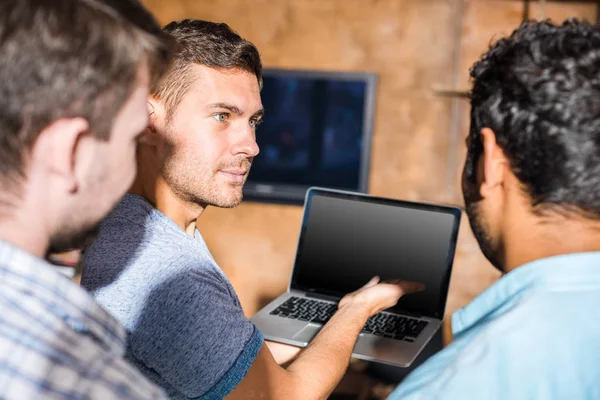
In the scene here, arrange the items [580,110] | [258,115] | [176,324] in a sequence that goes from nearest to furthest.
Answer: [580,110]
[176,324]
[258,115]

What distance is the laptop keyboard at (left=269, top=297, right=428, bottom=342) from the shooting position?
59.1 inches

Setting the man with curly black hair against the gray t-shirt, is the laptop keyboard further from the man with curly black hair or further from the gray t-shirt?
the man with curly black hair

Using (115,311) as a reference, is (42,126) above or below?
above

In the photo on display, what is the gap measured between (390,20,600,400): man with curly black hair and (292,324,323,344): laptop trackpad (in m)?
0.65

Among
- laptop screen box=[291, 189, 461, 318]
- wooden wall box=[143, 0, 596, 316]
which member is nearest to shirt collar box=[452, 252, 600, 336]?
laptop screen box=[291, 189, 461, 318]

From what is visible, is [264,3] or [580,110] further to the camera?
[264,3]

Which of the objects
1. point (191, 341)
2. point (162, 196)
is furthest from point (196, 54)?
point (191, 341)

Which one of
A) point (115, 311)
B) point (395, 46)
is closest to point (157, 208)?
point (115, 311)

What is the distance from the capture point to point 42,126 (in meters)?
0.65

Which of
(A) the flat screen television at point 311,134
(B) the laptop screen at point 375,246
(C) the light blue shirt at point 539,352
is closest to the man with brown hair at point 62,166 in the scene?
(C) the light blue shirt at point 539,352

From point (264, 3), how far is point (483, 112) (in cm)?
269

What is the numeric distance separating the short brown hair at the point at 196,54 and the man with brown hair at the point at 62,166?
0.51 meters

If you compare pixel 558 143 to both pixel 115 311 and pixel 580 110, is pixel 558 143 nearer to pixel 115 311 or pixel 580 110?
pixel 580 110

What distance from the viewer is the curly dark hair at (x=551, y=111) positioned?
76 cm
